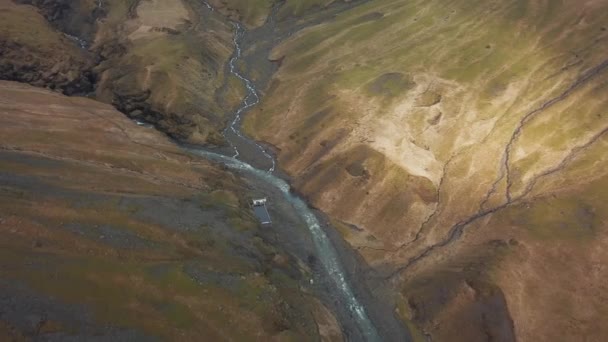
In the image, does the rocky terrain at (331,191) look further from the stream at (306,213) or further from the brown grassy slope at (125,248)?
the stream at (306,213)

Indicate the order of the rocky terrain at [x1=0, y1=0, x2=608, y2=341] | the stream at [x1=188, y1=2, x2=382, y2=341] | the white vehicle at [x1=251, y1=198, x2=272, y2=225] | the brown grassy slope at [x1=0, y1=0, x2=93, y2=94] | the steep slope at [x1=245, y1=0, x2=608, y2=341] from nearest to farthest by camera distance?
the rocky terrain at [x1=0, y1=0, x2=608, y2=341], the steep slope at [x1=245, y1=0, x2=608, y2=341], the stream at [x1=188, y1=2, x2=382, y2=341], the white vehicle at [x1=251, y1=198, x2=272, y2=225], the brown grassy slope at [x1=0, y1=0, x2=93, y2=94]

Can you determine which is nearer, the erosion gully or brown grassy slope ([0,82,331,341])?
brown grassy slope ([0,82,331,341])

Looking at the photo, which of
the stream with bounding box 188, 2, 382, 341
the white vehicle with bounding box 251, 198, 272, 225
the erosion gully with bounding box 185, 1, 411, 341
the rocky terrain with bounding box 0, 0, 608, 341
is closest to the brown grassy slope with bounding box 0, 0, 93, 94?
the rocky terrain with bounding box 0, 0, 608, 341

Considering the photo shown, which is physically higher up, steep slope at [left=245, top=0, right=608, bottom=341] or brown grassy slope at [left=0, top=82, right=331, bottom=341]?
steep slope at [left=245, top=0, right=608, bottom=341]

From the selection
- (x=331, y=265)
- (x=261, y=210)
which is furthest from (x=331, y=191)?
(x=331, y=265)

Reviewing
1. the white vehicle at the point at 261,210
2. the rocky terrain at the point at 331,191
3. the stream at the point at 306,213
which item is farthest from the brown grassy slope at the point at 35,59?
the white vehicle at the point at 261,210

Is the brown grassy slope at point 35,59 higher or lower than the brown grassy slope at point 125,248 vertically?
lower

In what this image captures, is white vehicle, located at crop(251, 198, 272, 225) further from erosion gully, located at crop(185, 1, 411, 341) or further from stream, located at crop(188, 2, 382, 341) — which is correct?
stream, located at crop(188, 2, 382, 341)
